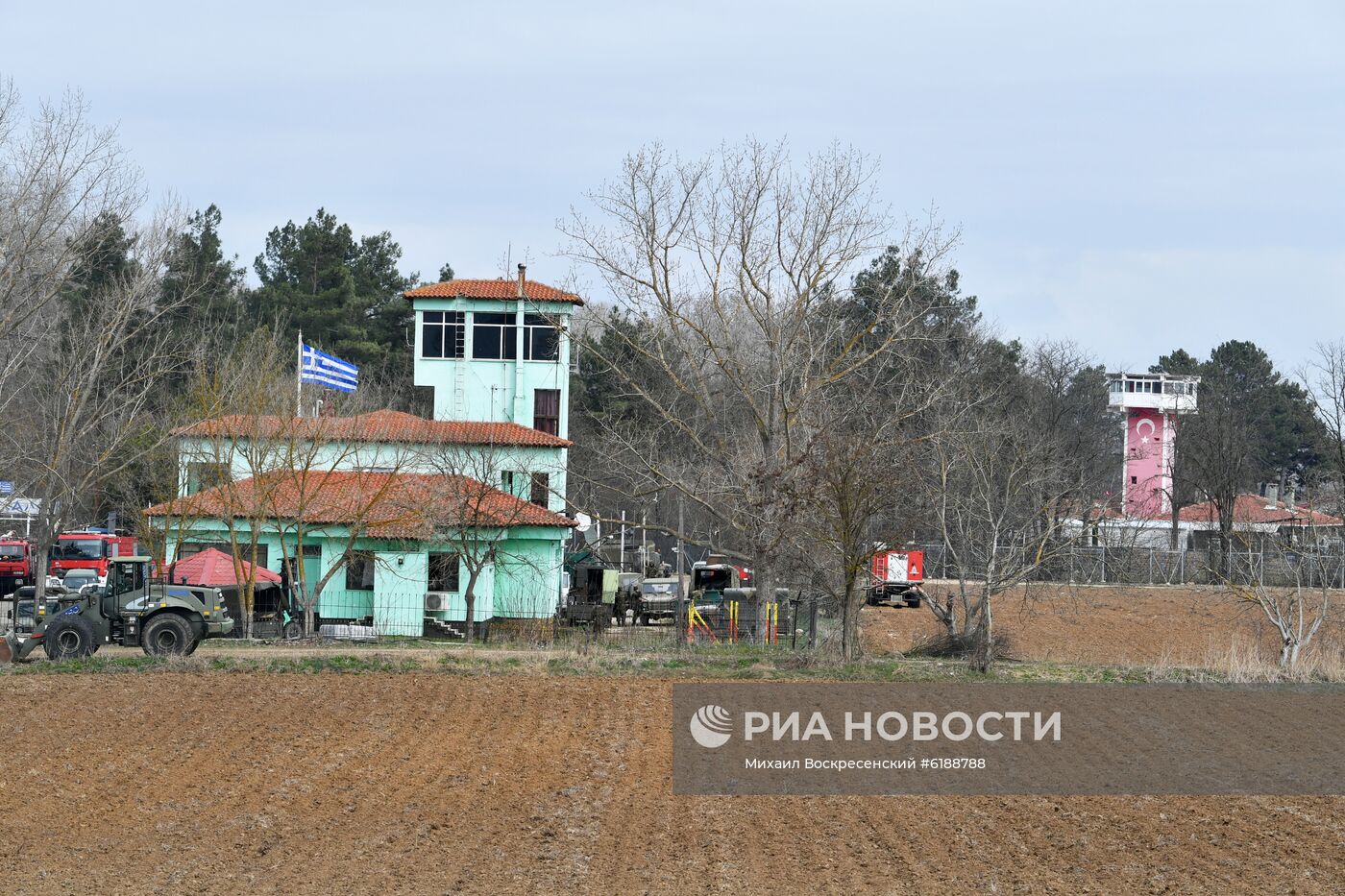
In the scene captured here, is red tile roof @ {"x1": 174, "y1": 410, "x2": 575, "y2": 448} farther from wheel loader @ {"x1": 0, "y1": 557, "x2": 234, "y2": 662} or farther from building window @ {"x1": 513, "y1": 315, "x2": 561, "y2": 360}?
wheel loader @ {"x1": 0, "y1": 557, "x2": 234, "y2": 662}

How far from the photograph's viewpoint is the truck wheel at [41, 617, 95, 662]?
81.3 feet

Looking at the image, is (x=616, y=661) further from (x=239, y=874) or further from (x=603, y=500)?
(x=603, y=500)

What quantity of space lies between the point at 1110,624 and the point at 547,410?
2082cm

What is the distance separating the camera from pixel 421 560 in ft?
128

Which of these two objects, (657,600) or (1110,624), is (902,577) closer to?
(1110,624)

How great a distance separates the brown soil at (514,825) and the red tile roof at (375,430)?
18232 millimetres

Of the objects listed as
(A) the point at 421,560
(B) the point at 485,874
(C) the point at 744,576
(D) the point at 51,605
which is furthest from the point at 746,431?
(B) the point at 485,874

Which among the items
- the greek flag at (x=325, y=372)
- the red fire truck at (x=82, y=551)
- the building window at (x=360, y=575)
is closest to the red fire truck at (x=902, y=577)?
the building window at (x=360, y=575)

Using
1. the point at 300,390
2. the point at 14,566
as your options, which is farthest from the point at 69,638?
the point at 14,566

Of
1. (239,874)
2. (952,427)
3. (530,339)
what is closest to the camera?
(239,874)

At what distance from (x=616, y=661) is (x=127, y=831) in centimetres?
1237

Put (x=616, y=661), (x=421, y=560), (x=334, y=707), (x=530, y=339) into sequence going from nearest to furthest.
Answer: (x=334, y=707), (x=616, y=661), (x=421, y=560), (x=530, y=339)

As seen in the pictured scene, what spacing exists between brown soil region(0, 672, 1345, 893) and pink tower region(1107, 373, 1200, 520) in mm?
67927

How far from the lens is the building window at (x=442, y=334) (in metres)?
49.9
